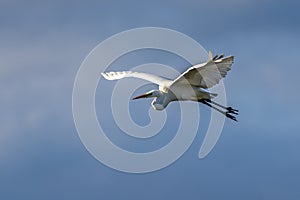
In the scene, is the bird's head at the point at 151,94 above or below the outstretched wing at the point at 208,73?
above

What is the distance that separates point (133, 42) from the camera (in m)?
55.9

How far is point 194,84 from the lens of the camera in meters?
55.1

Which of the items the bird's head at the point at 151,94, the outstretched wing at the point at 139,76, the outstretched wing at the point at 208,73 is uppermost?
the outstretched wing at the point at 139,76

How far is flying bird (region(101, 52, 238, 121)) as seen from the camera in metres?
51.4

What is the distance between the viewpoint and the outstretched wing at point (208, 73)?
50969 millimetres

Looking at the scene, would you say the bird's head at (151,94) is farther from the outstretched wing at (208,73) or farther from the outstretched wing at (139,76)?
the outstretched wing at (208,73)

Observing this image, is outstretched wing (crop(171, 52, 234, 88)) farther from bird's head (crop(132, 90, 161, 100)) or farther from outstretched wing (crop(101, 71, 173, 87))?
outstretched wing (crop(101, 71, 173, 87))

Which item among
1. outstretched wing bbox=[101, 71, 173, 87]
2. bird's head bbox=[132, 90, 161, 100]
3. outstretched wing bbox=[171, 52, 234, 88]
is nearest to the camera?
outstretched wing bbox=[171, 52, 234, 88]

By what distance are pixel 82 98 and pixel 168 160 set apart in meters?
6.40

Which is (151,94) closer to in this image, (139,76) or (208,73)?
(139,76)

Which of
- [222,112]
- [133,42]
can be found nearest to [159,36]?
[133,42]

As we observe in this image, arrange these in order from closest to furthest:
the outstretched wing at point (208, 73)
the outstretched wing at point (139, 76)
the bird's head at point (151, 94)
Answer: the outstretched wing at point (208, 73) < the bird's head at point (151, 94) < the outstretched wing at point (139, 76)

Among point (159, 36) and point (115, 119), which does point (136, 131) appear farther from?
point (159, 36)

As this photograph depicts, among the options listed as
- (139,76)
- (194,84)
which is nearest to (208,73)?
(194,84)
